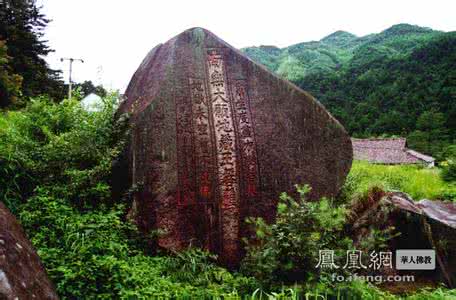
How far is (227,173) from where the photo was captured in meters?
4.33

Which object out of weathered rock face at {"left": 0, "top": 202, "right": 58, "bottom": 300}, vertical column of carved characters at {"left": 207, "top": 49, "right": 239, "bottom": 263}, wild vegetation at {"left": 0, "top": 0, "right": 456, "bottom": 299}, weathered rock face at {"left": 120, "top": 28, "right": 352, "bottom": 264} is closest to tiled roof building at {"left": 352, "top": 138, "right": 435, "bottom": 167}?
wild vegetation at {"left": 0, "top": 0, "right": 456, "bottom": 299}

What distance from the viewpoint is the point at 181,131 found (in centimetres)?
436

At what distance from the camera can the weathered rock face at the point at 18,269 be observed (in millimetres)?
2229

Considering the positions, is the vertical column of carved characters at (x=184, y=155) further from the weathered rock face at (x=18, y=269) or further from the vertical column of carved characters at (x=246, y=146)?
the weathered rock face at (x=18, y=269)

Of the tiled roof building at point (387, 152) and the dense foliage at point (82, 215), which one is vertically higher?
the dense foliage at point (82, 215)

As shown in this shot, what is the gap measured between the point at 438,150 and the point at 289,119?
31152 mm

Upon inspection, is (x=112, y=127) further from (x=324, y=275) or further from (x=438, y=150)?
(x=438, y=150)

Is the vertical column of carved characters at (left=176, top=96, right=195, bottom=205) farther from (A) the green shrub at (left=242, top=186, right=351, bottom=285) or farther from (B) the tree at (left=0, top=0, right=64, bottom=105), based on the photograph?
(B) the tree at (left=0, top=0, right=64, bottom=105)

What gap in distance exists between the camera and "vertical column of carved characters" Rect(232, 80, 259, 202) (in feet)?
14.4

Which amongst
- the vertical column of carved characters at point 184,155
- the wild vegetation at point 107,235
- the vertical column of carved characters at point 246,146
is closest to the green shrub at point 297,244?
the wild vegetation at point 107,235

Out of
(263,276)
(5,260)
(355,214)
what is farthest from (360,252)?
(5,260)

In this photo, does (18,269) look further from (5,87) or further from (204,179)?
(5,87)

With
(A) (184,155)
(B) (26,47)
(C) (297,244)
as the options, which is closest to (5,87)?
(B) (26,47)

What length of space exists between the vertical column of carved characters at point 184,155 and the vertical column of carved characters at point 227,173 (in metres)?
0.28
